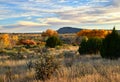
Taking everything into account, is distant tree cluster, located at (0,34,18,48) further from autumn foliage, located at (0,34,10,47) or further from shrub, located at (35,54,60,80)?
shrub, located at (35,54,60,80)

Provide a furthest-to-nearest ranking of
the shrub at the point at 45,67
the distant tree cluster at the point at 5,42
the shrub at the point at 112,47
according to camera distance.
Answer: the distant tree cluster at the point at 5,42 → the shrub at the point at 112,47 → the shrub at the point at 45,67

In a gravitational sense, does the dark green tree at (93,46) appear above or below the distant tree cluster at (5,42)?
above

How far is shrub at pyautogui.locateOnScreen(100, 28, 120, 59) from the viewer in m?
19.7

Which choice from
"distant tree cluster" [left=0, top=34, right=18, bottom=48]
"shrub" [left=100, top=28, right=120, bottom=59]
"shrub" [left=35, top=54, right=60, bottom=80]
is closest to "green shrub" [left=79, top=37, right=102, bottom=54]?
"shrub" [left=100, top=28, right=120, bottom=59]

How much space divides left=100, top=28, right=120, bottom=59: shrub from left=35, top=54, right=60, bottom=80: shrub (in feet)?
29.3

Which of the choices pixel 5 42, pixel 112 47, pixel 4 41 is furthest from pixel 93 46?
pixel 4 41

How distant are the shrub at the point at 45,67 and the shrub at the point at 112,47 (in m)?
8.94

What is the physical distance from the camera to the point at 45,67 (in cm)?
1088

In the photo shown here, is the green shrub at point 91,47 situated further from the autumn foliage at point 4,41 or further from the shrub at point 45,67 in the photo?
the autumn foliage at point 4,41

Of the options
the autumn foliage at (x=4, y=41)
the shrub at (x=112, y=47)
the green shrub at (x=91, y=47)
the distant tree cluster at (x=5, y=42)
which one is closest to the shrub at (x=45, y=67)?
the shrub at (x=112, y=47)

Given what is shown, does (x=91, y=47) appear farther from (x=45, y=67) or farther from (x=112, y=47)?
(x=45, y=67)

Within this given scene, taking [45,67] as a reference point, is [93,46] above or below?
below

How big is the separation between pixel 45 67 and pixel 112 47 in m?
10.0

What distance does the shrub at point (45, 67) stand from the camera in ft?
34.6
